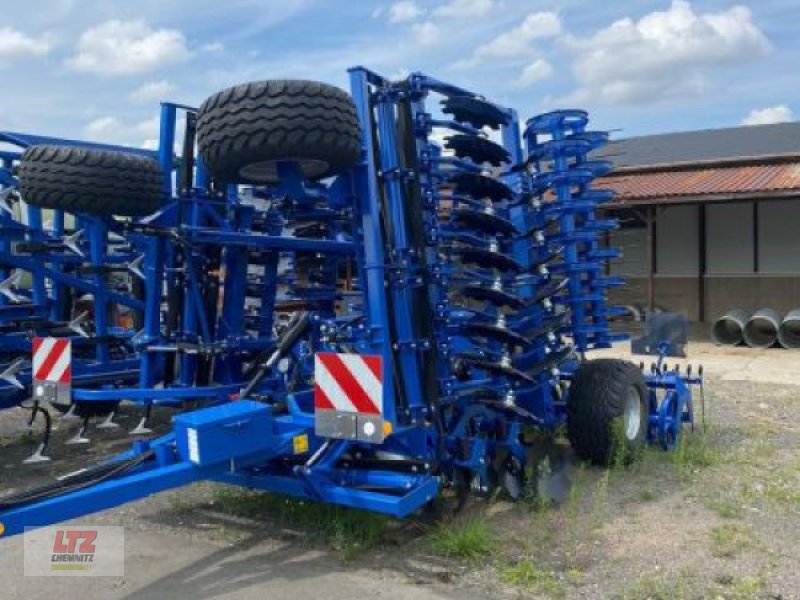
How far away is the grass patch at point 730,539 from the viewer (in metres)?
4.30

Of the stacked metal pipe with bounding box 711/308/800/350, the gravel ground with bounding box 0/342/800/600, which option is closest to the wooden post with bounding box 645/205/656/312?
the stacked metal pipe with bounding box 711/308/800/350

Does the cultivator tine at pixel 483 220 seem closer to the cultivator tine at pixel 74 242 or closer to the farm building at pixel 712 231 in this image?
the cultivator tine at pixel 74 242

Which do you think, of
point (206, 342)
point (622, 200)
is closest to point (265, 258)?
point (206, 342)

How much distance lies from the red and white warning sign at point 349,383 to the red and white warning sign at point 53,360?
223cm

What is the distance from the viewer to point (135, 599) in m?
3.80

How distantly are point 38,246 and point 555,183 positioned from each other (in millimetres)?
4087

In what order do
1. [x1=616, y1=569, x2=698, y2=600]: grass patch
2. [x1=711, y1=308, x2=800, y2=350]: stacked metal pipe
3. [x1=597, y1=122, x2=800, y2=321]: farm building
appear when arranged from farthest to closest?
[x1=597, y1=122, x2=800, y2=321]: farm building < [x1=711, y1=308, x2=800, y2=350]: stacked metal pipe < [x1=616, y1=569, x2=698, y2=600]: grass patch

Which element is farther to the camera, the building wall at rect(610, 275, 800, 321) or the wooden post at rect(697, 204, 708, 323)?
the wooden post at rect(697, 204, 708, 323)

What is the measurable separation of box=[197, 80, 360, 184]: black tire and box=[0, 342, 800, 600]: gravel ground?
1993mm

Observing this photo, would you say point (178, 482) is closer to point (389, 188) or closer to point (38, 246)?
point (389, 188)

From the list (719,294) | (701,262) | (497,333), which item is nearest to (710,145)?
(701,262)

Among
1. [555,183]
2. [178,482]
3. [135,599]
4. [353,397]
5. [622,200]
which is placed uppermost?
[622,200]

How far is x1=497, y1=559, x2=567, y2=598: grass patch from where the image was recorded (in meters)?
3.82

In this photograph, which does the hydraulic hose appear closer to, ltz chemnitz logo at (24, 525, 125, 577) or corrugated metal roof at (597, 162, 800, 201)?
ltz chemnitz logo at (24, 525, 125, 577)
